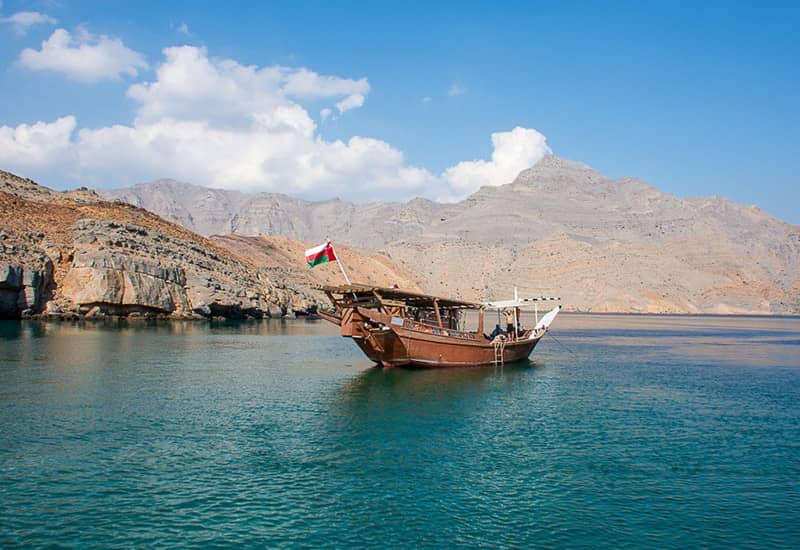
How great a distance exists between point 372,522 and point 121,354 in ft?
105

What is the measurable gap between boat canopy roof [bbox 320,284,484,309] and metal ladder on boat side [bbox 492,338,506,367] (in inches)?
153

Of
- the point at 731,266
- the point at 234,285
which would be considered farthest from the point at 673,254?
the point at 234,285

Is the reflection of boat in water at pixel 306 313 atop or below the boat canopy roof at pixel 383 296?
below

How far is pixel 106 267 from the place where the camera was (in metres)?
69.9

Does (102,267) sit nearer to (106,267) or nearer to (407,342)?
(106,267)

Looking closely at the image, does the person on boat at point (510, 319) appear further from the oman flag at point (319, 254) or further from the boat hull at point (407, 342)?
the oman flag at point (319, 254)

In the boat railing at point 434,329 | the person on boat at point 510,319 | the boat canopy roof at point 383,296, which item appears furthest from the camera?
the person on boat at point 510,319

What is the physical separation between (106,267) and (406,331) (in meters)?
46.0

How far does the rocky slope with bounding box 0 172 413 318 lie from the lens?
219ft

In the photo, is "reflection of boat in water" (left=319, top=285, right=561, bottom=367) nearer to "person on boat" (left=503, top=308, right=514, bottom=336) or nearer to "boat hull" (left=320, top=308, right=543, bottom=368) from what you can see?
"boat hull" (left=320, top=308, right=543, bottom=368)

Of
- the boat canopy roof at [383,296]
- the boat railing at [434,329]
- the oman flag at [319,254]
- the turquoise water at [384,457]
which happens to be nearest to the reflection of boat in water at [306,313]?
the boat canopy roof at [383,296]

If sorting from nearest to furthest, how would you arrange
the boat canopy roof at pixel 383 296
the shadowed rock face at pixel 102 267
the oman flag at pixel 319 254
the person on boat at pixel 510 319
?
the oman flag at pixel 319 254 < the boat canopy roof at pixel 383 296 < the person on boat at pixel 510 319 < the shadowed rock face at pixel 102 267

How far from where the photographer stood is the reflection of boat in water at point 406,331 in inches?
1506

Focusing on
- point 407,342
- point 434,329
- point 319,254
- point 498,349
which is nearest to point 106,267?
→ point 319,254
